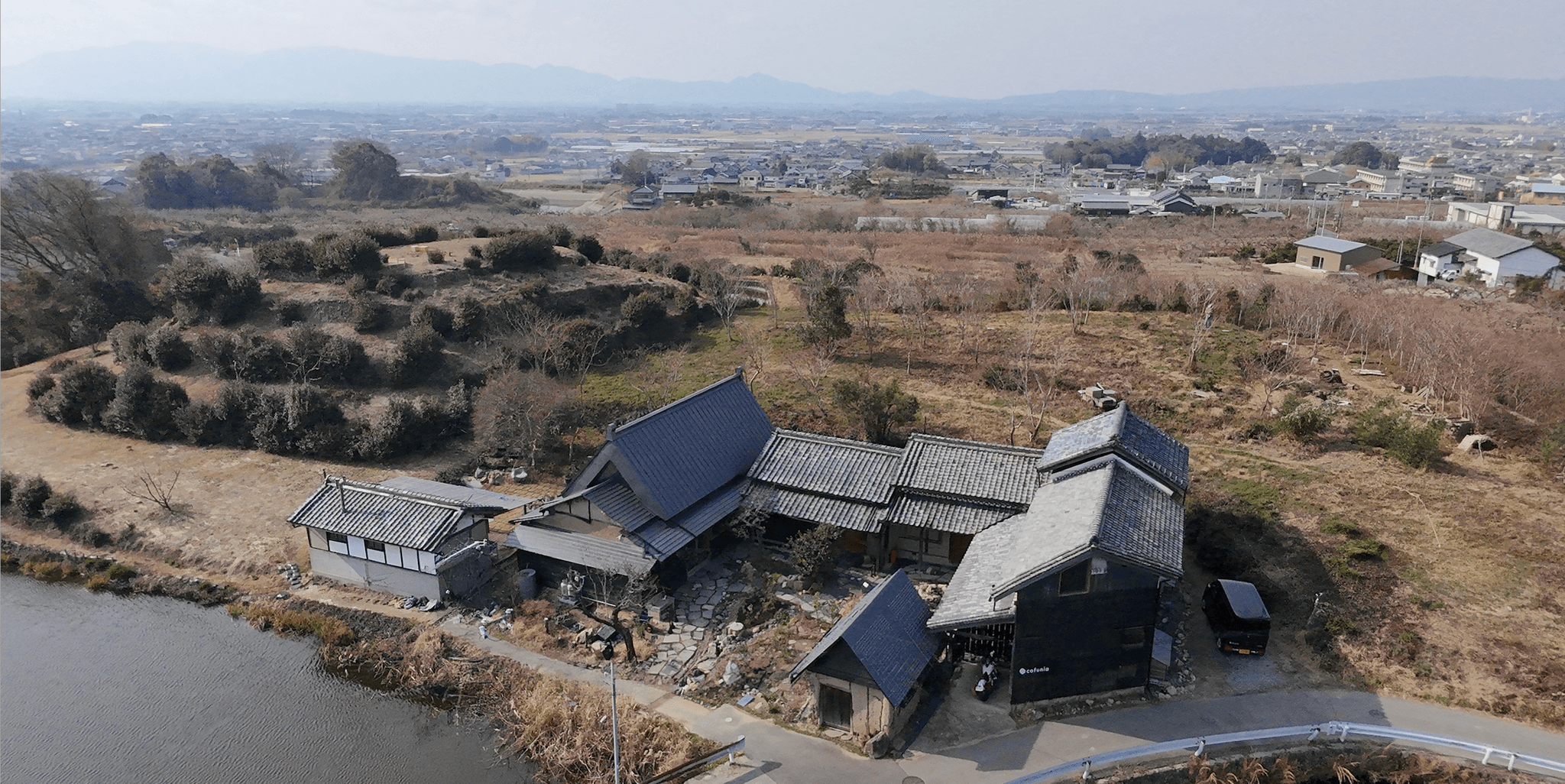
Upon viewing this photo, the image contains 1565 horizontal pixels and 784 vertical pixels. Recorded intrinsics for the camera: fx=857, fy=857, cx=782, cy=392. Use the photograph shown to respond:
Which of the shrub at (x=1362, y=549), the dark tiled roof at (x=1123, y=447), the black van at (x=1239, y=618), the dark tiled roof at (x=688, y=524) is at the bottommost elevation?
the black van at (x=1239, y=618)

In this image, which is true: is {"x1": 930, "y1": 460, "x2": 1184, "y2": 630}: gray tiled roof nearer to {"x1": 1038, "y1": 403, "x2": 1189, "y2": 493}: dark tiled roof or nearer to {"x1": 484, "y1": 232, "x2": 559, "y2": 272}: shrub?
{"x1": 1038, "y1": 403, "x2": 1189, "y2": 493}: dark tiled roof

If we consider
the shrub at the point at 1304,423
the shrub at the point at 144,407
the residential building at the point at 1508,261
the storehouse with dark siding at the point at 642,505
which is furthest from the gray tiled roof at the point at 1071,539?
the residential building at the point at 1508,261

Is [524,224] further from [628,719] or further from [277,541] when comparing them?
[628,719]

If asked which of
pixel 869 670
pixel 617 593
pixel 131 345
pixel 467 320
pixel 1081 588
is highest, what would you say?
pixel 467 320

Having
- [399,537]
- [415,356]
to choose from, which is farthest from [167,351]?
[399,537]

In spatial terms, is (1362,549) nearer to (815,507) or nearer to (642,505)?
(815,507)

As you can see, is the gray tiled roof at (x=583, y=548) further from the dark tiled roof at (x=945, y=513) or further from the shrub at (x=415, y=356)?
the shrub at (x=415, y=356)

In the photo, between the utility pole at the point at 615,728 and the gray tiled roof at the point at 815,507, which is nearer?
the utility pole at the point at 615,728
